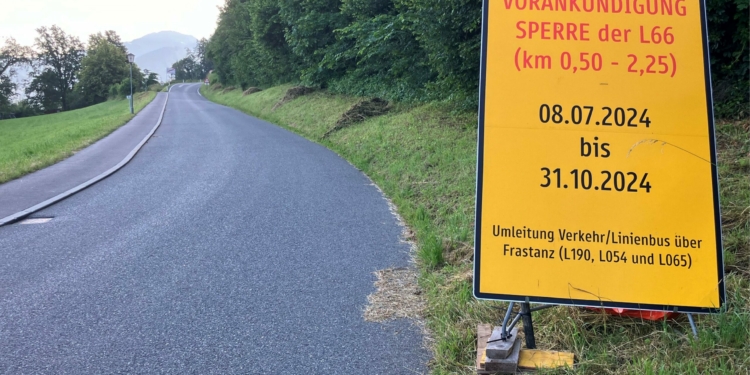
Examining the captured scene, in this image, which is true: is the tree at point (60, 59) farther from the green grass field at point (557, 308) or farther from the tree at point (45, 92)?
the green grass field at point (557, 308)

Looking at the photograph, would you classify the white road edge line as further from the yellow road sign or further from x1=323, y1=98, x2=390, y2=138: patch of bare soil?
the yellow road sign

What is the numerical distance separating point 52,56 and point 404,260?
119 meters

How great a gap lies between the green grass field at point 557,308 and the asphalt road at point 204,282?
0.31 meters

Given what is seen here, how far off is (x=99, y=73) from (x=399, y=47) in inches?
3596

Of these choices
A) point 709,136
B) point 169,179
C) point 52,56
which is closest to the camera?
point 709,136

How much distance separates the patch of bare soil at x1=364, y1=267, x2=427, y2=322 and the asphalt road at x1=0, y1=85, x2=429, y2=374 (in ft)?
0.38

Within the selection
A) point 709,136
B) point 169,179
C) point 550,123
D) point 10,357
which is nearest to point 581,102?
point 550,123

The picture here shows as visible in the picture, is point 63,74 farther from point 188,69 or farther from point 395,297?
point 395,297

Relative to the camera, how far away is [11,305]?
4.82 metres

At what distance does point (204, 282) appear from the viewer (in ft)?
17.7

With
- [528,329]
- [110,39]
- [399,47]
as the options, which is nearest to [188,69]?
[110,39]

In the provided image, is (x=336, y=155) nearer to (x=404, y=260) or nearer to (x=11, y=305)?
(x=404, y=260)

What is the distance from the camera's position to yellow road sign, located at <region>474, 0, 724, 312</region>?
334 centimetres

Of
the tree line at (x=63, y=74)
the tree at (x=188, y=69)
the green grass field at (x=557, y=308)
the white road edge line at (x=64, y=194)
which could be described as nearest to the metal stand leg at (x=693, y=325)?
the green grass field at (x=557, y=308)
